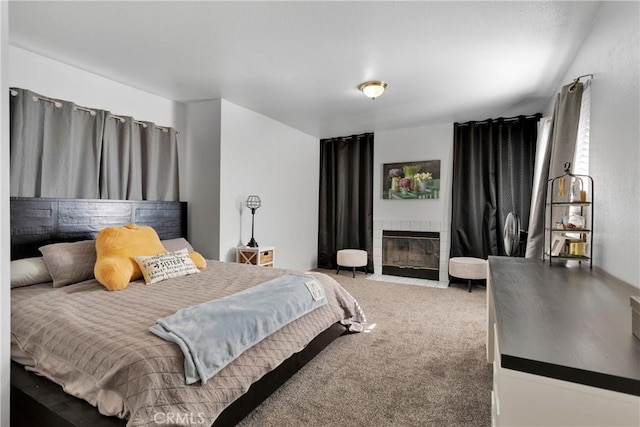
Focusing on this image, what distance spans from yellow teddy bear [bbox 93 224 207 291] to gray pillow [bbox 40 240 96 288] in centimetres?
12

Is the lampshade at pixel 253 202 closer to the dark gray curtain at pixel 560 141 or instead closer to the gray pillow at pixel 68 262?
the gray pillow at pixel 68 262

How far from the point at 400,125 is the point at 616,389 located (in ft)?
15.4

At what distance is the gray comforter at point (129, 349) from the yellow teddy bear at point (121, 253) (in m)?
0.10

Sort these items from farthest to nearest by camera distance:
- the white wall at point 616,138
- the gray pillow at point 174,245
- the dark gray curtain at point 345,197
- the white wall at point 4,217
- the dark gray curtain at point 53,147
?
the dark gray curtain at point 345,197 → the gray pillow at point 174,245 → the dark gray curtain at point 53,147 → the white wall at point 616,138 → the white wall at point 4,217

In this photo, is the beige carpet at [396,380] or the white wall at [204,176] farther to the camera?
the white wall at [204,176]

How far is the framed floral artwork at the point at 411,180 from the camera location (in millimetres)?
4973

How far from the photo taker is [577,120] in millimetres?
2219

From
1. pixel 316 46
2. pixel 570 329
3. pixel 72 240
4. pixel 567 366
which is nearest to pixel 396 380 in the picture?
pixel 570 329

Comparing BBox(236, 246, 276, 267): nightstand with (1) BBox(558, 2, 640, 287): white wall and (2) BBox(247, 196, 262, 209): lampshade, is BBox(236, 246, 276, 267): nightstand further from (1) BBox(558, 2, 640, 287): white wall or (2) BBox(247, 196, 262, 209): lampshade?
(1) BBox(558, 2, 640, 287): white wall

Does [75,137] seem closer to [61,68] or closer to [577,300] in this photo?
[61,68]

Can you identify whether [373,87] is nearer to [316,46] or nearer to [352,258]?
[316,46]

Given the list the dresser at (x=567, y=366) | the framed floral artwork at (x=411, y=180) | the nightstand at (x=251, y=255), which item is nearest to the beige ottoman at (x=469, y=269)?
the framed floral artwork at (x=411, y=180)

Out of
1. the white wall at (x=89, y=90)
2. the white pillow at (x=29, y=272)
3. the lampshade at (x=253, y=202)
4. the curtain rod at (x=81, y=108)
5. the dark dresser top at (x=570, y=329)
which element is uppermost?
the white wall at (x=89, y=90)

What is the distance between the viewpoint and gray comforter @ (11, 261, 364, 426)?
1.27 meters
